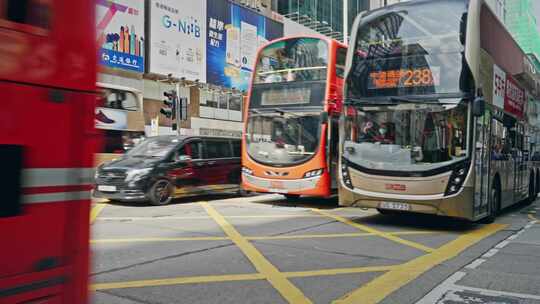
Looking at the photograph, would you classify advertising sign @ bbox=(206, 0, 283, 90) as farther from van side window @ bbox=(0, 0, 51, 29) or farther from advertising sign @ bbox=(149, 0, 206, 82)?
van side window @ bbox=(0, 0, 51, 29)

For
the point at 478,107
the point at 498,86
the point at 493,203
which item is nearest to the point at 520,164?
the point at 493,203

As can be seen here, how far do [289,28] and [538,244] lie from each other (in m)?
36.5

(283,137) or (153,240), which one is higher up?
(283,137)

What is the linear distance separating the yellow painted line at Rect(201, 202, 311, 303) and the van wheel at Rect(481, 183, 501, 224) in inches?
197

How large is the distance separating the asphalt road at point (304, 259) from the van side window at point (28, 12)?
1.14 metres

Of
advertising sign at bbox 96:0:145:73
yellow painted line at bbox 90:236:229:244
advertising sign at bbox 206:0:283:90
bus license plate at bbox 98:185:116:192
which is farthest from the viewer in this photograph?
advertising sign at bbox 206:0:283:90

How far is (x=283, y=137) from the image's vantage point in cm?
1245

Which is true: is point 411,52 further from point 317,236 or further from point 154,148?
point 154,148

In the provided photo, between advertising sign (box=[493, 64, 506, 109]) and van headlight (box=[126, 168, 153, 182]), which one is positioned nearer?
advertising sign (box=[493, 64, 506, 109])

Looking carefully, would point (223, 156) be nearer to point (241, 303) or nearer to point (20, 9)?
point (241, 303)

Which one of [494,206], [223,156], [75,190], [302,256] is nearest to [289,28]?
[223,156]

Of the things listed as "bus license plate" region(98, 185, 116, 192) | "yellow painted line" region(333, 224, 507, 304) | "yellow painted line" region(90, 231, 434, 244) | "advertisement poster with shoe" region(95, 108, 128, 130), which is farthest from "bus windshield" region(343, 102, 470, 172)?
"advertisement poster with shoe" region(95, 108, 128, 130)

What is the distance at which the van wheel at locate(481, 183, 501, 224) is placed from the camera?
995 cm

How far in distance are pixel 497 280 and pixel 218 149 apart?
950 centimetres
